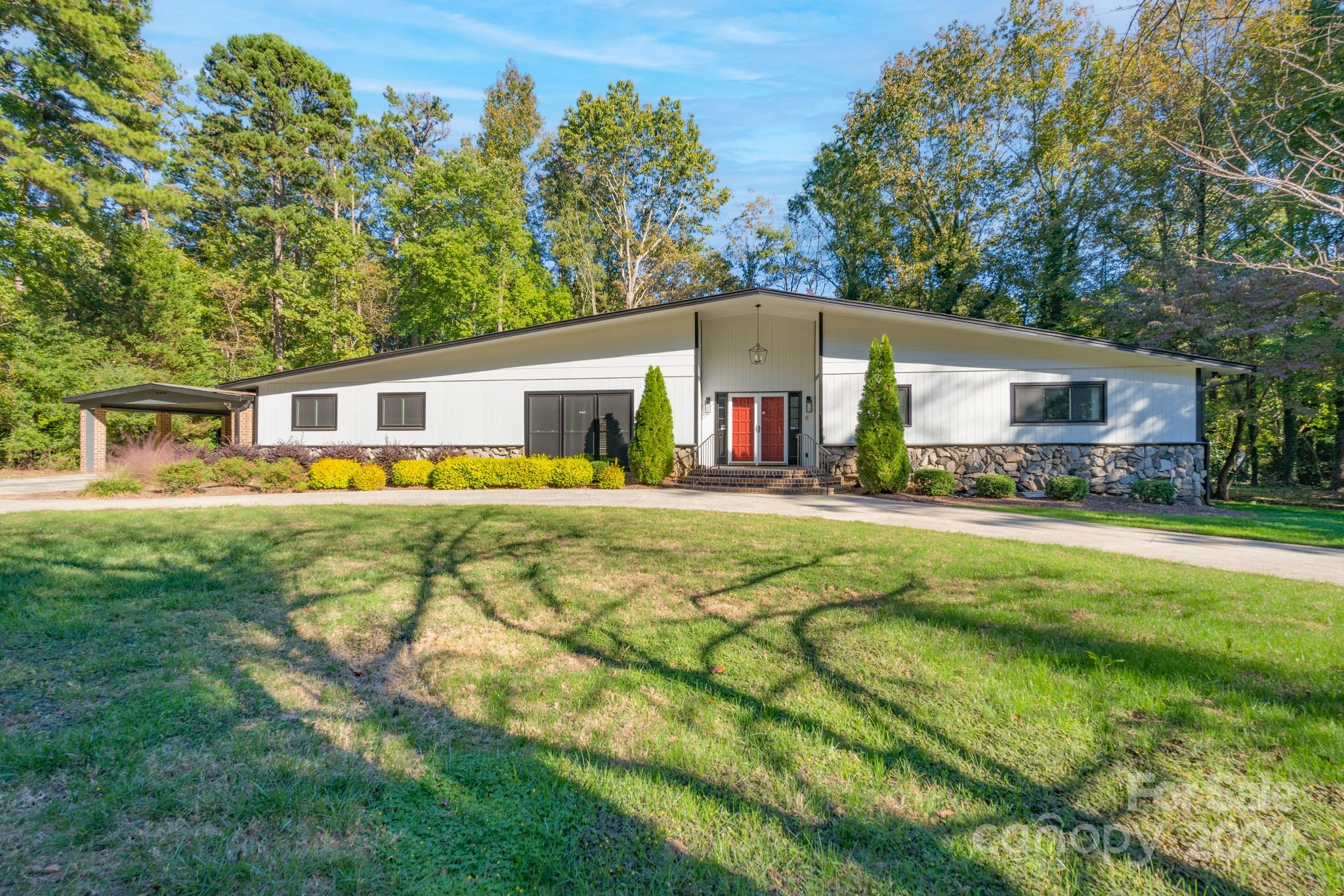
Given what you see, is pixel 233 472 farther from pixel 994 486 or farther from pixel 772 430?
pixel 994 486

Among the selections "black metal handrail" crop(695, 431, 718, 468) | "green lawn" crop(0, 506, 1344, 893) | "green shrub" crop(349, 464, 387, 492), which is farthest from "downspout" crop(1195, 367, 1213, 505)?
"green shrub" crop(349, 464, 387, 492)

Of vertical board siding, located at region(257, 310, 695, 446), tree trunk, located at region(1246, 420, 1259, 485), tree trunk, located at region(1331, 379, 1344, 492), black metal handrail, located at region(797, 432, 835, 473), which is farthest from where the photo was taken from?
tree trunk, located at region(1246, 420, 1259, 485)

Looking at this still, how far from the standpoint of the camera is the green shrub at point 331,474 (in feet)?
41.0

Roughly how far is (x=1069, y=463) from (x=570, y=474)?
38.7 feet

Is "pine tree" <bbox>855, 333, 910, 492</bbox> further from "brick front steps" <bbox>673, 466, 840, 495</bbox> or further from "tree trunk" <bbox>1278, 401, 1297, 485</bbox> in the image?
"tree trunk" <bbox>1278, 401, 1297, 485</bbox>

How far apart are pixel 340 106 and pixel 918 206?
24364mm

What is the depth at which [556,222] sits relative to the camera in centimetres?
2586

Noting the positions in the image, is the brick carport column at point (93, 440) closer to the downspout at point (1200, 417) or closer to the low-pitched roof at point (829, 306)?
the low-pitched roof at point (829, 306)

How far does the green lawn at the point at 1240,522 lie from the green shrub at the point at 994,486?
38.0 inches

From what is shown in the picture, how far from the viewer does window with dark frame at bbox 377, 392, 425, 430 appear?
49.6ft

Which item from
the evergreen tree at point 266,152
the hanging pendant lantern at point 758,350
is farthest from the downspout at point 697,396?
the evergreen tree at point 266,152

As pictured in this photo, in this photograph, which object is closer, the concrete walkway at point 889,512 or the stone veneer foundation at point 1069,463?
the concrete walkway at point 889,512

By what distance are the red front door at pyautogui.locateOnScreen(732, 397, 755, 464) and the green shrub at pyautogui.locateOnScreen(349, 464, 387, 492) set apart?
9.07 metres

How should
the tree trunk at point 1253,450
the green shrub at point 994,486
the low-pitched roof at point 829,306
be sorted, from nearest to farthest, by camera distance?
the green shrub at point 994,486
the low-pitched roof at point 829,306
the tree trunk at point 1253,450
